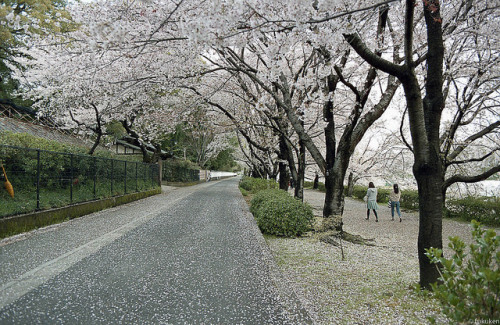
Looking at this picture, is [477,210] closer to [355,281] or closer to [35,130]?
[355,281]

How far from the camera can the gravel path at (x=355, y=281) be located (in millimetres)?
3119

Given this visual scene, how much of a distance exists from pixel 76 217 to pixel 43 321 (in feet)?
21.9

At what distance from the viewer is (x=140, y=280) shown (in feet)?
12.2

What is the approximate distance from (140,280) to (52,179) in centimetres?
603

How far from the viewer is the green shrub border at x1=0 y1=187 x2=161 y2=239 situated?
5.95 m

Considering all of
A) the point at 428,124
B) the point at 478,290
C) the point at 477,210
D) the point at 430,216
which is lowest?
the point at 477,210

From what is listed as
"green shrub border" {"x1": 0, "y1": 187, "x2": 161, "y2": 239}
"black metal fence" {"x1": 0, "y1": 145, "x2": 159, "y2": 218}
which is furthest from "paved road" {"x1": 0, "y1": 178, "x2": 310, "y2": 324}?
"black metal fence" {"x1": 0, "y1": 145, "x2": 159, "y2": 218}

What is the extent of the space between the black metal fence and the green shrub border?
0.55 ft

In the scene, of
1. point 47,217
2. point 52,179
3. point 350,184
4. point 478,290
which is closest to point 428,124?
point 478,290

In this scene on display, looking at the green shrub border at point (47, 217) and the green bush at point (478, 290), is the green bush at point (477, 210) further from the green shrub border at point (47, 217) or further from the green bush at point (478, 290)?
the green shrub border at point (47, 217)

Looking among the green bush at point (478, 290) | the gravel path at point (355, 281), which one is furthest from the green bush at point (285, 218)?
the green bush at point (478, 290)

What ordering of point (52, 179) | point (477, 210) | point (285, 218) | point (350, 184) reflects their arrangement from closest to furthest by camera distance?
point (285, 218)
point (52, 179)
point (477, 210)
point (350, 184)

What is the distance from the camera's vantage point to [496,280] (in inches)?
61.1

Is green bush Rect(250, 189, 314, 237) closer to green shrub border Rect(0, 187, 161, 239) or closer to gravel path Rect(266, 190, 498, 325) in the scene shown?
gravel path Rect(266, 190, 498, 325)
